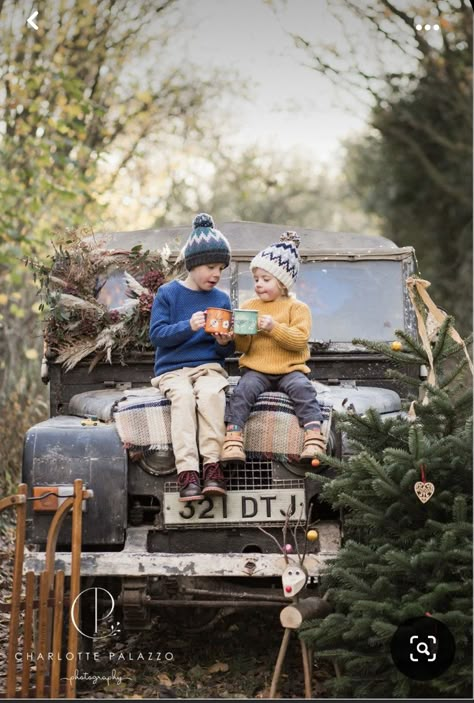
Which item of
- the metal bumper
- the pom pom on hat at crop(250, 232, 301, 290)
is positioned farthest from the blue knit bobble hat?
the metal bumper

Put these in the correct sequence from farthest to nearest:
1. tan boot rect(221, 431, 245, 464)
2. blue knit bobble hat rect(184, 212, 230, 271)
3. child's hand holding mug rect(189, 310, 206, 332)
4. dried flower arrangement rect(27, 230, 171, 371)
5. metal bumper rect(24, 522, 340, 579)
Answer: dried flower arrangement rect(27, 230, 171, 371) → blue knit bobble hat rect(184, 212, 230, 271) → child's hand holding mug rect(189, 310, 206, 332) → tan boot rect(221, 431, 245, 464) → metal bumper rect(24, 522, 340, 579)

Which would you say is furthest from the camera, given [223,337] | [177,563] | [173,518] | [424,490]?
[223,337]

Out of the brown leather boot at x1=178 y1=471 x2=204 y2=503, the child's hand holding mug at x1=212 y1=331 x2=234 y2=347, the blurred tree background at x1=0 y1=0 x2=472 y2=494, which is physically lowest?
the brown leather boot at x1=178 y1=471 x2=204 y2=503

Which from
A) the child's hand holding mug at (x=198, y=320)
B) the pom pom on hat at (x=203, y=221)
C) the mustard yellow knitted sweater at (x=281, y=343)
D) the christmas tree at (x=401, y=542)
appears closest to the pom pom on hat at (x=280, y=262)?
the mustard yellow knitted sweater at (x=281, y=343)

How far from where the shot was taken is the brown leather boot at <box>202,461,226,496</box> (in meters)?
4.67

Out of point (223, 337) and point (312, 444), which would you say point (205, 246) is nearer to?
point (223, 337)

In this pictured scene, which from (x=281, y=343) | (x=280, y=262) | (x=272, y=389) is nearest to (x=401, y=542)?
(x=272, y=389)

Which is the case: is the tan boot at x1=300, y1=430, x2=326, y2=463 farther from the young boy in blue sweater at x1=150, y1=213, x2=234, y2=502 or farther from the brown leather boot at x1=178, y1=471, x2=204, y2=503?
the brown leather boot at x1=178, y1=471, x2=204, y2=503

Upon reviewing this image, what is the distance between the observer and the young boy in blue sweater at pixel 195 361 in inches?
185

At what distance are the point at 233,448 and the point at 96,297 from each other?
6.25 ft

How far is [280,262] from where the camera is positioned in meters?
5.06

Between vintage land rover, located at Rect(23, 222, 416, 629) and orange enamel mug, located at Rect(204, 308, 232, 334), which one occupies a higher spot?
orange enamel mug, located at Rect(204, 308, 232, 334)

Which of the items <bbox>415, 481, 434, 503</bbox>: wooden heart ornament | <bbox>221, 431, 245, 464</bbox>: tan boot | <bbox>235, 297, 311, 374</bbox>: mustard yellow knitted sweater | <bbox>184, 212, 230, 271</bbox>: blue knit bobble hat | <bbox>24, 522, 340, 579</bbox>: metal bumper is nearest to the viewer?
<bbox>415, 481, 434, 503</bbox>: wooden heart ornament

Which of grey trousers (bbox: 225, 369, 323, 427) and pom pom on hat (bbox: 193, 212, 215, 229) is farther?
pom pom on hat (bbox: 193, 212, 215, 229)
